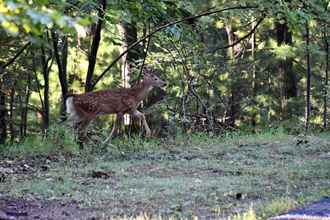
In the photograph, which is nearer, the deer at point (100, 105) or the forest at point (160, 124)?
the forest at point (160, 124)

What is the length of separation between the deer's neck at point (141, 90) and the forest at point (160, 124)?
37 mm

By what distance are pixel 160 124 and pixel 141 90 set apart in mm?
4461

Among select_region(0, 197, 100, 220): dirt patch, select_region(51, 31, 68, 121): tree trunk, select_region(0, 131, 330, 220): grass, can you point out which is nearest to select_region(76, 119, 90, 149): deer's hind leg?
select_region(51, 31, 68, 121): tree trunk

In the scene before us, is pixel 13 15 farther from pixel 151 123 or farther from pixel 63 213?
pixel 151 123

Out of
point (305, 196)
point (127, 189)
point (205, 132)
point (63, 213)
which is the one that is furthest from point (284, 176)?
point (205, 132)

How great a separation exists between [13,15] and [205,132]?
10310 millimetres

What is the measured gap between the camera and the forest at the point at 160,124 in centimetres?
554

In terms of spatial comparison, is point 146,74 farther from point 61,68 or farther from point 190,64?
point 61,68

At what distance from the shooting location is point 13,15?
239 cm

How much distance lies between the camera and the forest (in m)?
5.54

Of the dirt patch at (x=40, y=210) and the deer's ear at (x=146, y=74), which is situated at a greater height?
the deer's ear at (x=146, y=74)

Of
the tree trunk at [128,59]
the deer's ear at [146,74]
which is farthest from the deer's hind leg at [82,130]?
the tree trunk at [128,59]

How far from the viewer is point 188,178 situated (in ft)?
24.1

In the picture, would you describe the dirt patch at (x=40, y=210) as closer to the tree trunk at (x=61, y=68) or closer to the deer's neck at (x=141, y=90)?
the tree trunk at (x=61, y=68)
